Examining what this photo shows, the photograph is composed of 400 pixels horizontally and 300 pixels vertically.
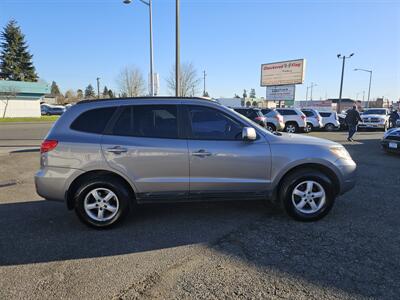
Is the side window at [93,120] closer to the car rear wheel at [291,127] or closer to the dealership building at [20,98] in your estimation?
the car rear wheel at [291,127]

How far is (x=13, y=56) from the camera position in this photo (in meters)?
59.3

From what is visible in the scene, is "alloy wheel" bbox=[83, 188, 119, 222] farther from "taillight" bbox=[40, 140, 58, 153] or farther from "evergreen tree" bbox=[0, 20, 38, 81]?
"evergreen tree" bbox=[0, 20, 38, 81]

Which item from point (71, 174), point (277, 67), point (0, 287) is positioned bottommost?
point (0, 287)

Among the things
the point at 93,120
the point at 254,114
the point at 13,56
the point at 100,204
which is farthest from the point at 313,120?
the point at 13,56

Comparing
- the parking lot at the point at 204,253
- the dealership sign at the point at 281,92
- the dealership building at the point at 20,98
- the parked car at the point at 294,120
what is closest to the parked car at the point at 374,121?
the parked car at the point at 294,120

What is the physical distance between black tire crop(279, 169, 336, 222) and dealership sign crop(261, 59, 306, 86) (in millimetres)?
36219

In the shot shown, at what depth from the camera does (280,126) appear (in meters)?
19.3

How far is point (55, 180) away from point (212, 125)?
2.26 metres

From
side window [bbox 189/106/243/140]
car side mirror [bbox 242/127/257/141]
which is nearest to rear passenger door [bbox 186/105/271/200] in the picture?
side window [bbox 189/106/243/140]

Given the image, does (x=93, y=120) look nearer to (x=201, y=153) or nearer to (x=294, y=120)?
(x=201, y=153)

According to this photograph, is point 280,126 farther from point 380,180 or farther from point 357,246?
point 357,246

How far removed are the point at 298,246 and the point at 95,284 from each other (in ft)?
7.70

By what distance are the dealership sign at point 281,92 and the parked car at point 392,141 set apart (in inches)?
1111

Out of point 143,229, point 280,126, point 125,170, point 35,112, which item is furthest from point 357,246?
point 35,112
